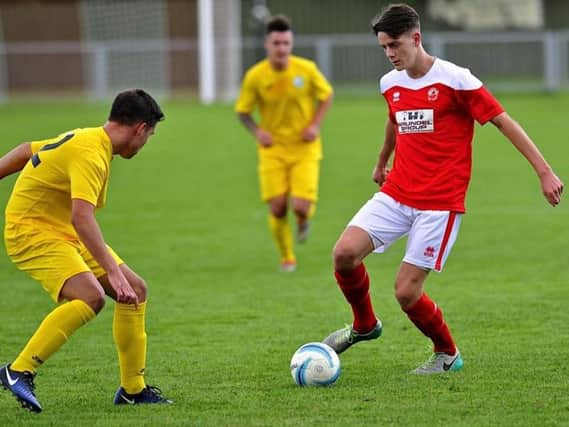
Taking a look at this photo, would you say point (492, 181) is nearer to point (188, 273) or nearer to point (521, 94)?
point (188, 273)

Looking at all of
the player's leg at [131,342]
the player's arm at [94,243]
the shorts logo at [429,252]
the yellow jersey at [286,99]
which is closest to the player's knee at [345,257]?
the shorts logo at [429,252]

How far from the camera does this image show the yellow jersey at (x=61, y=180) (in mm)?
5680

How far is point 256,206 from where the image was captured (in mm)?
15797

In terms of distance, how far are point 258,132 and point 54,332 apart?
18.2ft

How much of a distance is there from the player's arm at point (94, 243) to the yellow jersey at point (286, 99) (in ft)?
19.0

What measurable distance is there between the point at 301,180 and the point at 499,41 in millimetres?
23604

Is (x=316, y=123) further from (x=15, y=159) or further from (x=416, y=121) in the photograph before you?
(x=15, y=159)

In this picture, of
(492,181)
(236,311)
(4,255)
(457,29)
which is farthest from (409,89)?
(457,29)

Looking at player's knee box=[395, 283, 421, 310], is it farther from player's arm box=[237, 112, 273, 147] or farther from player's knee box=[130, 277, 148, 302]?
player's arm box=[237, 112, 273, 147]

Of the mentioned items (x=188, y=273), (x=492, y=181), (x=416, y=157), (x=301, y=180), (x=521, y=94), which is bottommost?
(x=521, y=94)

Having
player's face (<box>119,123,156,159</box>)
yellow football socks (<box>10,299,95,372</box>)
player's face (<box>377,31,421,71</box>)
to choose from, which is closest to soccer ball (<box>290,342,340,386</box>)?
Answer: yellow football socks (<box>10,299,95,372</box>)

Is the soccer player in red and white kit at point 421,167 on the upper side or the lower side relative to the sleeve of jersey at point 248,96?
upper

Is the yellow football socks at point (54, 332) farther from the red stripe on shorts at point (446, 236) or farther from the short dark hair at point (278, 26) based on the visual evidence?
the short dark hair at point (278, 26)

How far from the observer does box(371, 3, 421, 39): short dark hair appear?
252 inches
